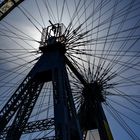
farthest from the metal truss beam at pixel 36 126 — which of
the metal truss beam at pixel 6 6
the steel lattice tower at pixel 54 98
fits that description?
the metal truss beam at pixel 6 6

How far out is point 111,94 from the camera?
2684 cm

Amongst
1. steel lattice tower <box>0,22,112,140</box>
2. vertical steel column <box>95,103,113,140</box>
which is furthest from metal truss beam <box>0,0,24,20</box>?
vertical steel column <box>95,103,113,140</box>

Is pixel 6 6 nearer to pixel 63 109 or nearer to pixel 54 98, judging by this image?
pixel 54 98

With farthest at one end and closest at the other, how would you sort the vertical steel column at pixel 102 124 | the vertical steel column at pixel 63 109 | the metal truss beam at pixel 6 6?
1. the metal truss beam at pixel 6 6
2. the vertical steel column at pixel 102 124
3. the vertical steel column at pixel 63 109

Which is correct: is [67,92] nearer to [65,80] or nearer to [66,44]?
[65,80]

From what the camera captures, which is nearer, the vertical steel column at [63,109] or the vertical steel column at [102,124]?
the vertical steel column at [63,109]

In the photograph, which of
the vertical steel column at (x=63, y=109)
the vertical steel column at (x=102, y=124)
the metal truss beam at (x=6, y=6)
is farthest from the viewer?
the metal truss beam at (x=6, y=6)

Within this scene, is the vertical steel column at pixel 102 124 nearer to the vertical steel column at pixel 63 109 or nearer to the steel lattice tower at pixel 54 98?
the steel lattice tower at pixel 54 98

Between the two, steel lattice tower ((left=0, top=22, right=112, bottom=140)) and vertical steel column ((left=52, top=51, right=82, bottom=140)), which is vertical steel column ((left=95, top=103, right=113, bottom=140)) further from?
vertical steel column ((left=52, top=51, right=82, bottom=140))

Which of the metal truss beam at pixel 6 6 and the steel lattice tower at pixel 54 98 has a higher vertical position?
the metal truss beam at pixel 6 6

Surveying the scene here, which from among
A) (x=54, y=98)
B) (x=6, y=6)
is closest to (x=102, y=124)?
(x=54, y=98)

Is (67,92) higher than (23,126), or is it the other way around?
(67,92)

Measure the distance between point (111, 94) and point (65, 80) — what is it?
23.9 ft

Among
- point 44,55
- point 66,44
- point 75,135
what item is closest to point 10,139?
point 75,135
